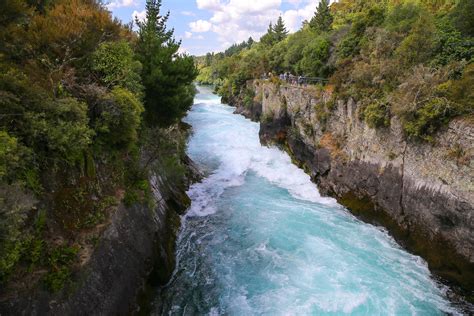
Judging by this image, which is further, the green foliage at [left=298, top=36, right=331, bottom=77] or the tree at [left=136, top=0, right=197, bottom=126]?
the green foliage at [left=298, top=36, right=331, bottom=77]

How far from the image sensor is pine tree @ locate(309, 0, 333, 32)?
5049 cm

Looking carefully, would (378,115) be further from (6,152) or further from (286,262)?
(6,152)

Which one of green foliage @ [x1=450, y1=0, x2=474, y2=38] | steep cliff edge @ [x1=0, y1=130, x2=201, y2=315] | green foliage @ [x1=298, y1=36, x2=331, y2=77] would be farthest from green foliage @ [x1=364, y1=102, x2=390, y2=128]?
steep cliff edge @ [x1=0, y1=130, x2=201, y2=315]

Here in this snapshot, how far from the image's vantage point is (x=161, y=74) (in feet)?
53.2

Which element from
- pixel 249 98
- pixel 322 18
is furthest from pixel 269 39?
pixel 249 98

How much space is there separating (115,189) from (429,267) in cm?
1284

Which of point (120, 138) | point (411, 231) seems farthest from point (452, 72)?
point (120, 138)

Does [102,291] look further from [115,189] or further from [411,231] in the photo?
[411,231]

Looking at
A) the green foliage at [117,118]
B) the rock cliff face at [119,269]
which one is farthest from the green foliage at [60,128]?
the rock cliff face at [119,269]

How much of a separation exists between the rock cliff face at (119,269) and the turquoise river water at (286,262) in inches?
46.5

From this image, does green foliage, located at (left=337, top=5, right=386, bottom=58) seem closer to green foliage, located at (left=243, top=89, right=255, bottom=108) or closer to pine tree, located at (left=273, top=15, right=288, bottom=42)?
green foliage, located at (left=243, top=89, right=255, bottom=108)

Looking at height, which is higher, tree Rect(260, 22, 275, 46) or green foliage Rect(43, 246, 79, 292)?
tree Rect(260, 22, 275, 46)

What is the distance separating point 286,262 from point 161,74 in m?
11.0

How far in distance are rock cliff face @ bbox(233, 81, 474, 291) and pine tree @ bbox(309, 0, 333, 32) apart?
98.2 feet
